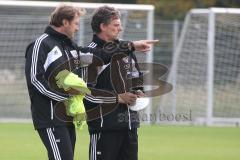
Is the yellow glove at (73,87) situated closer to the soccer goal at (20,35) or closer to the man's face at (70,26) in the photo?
the man's face at (70,26)

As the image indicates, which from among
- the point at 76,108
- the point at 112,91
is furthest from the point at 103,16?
the point at 76,108

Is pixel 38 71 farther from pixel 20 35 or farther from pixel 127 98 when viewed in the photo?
pixel 20 35

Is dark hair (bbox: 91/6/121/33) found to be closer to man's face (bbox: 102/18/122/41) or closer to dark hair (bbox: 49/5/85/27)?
man's face (bbox: 102/18/122/41)

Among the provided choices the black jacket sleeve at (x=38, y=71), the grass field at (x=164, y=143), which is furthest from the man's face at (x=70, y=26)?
the grass field at (x=164, y=143)

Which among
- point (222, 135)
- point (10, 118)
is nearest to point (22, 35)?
point (10, 118)

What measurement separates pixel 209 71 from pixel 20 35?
487cm

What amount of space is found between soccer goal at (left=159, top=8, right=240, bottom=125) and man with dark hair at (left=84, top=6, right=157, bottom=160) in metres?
12.3

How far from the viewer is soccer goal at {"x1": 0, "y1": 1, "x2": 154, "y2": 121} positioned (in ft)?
64.5

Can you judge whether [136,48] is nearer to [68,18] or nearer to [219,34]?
[68,18]

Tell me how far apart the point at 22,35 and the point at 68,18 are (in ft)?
42.7

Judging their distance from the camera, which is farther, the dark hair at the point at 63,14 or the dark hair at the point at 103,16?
the dark hair at the point at 103,16

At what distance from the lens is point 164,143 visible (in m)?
14.6

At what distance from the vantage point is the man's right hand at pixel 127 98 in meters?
7.46

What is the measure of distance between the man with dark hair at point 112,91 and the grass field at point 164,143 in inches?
171
